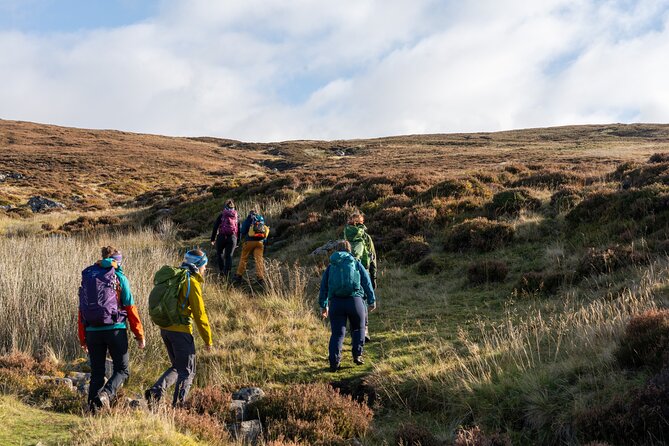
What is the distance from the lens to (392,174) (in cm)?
2027

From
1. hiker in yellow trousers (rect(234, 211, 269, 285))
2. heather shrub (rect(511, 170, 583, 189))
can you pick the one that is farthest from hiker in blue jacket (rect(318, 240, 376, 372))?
heather shrub (rect(511, 170, 583, 189))

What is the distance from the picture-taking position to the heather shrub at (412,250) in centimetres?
1226

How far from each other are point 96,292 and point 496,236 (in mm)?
9319

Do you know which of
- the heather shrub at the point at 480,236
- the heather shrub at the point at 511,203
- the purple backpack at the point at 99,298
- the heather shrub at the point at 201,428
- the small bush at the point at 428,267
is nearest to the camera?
the heather shrub at the point at 201,428

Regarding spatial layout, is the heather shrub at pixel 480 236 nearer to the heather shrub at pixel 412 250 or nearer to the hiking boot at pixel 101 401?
the heather shrub at pixel 412 250

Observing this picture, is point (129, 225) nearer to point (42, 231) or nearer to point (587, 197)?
point (42, 231)

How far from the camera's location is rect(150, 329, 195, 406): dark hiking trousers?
529 cm

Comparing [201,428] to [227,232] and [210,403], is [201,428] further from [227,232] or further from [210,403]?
[227,232]

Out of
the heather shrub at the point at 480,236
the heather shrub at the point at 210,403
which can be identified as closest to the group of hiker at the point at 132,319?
the heather shrub at the point at 210,403

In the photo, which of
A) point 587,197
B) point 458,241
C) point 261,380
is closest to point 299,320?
point 261,380

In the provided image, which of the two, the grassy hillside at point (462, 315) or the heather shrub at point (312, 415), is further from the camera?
the heather shrub at point (312, 415)

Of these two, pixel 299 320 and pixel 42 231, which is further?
pixel 42 231

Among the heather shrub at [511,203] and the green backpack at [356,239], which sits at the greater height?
the heather shrub at [511,203]

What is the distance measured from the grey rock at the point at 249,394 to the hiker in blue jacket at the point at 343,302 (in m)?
1.15
